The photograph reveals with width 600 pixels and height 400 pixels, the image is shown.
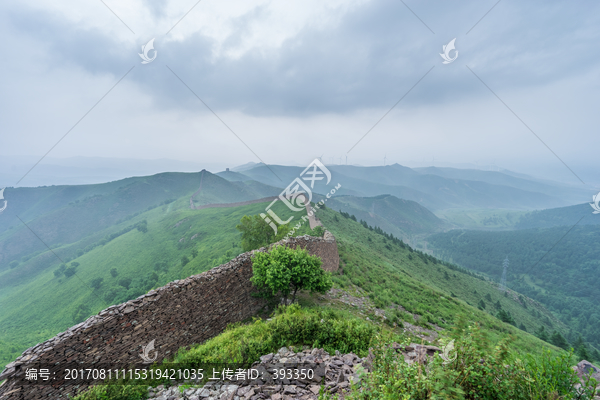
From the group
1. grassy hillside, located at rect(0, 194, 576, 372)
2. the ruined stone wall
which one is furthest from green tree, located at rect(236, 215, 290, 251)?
the ruined stone wall

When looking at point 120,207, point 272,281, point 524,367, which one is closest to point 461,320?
point 524,367

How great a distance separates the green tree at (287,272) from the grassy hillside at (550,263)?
4121 inches

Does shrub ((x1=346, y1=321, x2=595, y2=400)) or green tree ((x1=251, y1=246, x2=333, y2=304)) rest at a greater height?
green tree ((x1=251, y1=246, x2=333, y2=304))

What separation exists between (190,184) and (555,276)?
635 feet

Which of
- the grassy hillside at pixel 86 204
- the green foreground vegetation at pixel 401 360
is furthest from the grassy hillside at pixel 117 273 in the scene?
the grassy hillside at pixel 86 204

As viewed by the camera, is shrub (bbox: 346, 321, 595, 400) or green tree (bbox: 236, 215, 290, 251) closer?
shrub (bbox: 346, 321, 595, 400)

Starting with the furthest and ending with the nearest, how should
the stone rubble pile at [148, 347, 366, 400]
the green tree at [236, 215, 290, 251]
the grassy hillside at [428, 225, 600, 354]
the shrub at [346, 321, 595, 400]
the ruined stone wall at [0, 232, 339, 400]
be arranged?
the grassy hillside at [428, 225, 600, 354] < the green tree at [236, 215, 290, 251] < the ruined stone wall at [0, 232, 339, 400] < the stone rubble pile at [148, 347, 366, 400] < the shrub at [346, 321, 595, 400]

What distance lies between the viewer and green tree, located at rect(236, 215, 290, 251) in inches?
887

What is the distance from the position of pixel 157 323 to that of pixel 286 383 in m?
5.91

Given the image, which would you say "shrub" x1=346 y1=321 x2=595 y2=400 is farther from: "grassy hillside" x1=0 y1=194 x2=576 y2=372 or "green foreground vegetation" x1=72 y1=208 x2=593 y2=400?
"grassy hillside" x1=0 y1=194 x2=576 y2=372

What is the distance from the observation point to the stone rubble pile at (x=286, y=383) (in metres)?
5.17

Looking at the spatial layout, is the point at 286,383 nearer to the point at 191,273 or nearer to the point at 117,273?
the point at 191,273

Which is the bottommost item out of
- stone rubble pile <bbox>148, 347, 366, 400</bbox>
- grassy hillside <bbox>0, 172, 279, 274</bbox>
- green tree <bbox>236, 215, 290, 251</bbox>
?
stone rubble pile <bbox>148, 347, 366, 400</bbox>

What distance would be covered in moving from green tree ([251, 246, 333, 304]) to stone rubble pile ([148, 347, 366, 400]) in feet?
13.4
